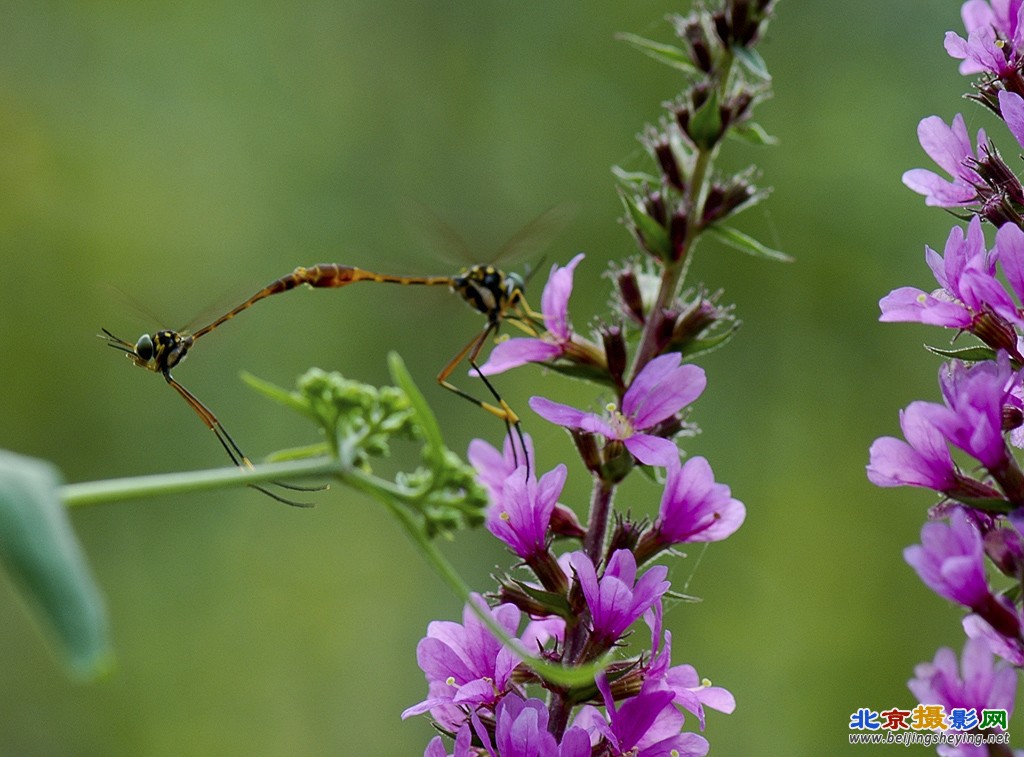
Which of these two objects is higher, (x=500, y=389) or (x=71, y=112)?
(x=71, y=112)

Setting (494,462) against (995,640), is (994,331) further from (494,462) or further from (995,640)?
(494,462)

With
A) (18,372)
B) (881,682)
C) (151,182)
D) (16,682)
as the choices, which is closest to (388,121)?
(151,182)

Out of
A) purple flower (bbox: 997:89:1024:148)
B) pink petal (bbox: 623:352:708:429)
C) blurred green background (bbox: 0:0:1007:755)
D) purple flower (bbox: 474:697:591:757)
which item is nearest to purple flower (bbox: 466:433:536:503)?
pink petal (bbox: 623:352:708:429)

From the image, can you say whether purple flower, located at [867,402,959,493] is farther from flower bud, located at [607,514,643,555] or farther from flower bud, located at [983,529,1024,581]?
flower bud, located at [607,514,643,555]

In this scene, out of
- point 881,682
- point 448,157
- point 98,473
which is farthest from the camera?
point 448,157

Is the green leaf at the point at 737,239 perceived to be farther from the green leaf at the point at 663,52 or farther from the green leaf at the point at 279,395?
the green leaf at the point at 279,395

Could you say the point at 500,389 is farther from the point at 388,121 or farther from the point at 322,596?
the point at 388,121
